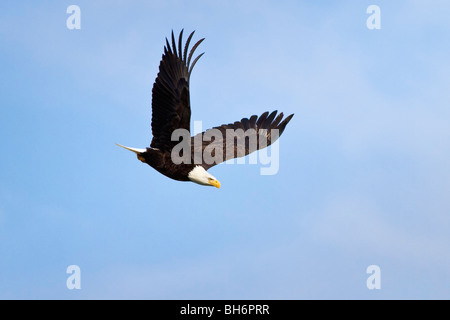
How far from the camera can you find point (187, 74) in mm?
13797

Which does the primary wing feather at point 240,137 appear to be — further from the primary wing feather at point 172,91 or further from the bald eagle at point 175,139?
the primary wing feather at point 172,91

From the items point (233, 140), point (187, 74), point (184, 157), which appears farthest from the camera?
point (233, 140)

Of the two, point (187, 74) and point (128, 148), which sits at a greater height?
point (187, 74)

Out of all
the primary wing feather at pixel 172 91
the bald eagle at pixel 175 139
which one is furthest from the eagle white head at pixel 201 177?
the primary wing feather at pixel 172 91

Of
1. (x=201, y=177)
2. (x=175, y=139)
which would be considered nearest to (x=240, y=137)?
(x=201, y=177)

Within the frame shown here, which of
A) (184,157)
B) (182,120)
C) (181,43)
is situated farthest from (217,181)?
(181,43)

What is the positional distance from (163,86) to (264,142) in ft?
12.5

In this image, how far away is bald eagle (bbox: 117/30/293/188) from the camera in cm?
1378

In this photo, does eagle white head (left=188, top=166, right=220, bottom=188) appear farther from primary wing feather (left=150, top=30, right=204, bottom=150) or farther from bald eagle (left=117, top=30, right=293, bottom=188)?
primary wing feather (left=150, top=30, right=204, bottom=150)

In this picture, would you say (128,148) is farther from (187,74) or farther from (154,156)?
(187,74)

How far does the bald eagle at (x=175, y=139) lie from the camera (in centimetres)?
1378

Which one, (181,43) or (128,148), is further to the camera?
(128,148)

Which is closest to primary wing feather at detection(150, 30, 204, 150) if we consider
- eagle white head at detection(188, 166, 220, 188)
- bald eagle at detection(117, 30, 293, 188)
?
bald eagle at detection(117, 30, 293, 188)

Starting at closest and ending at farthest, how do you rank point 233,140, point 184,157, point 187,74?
point 187,74 → point 184,157 → point 233,140
